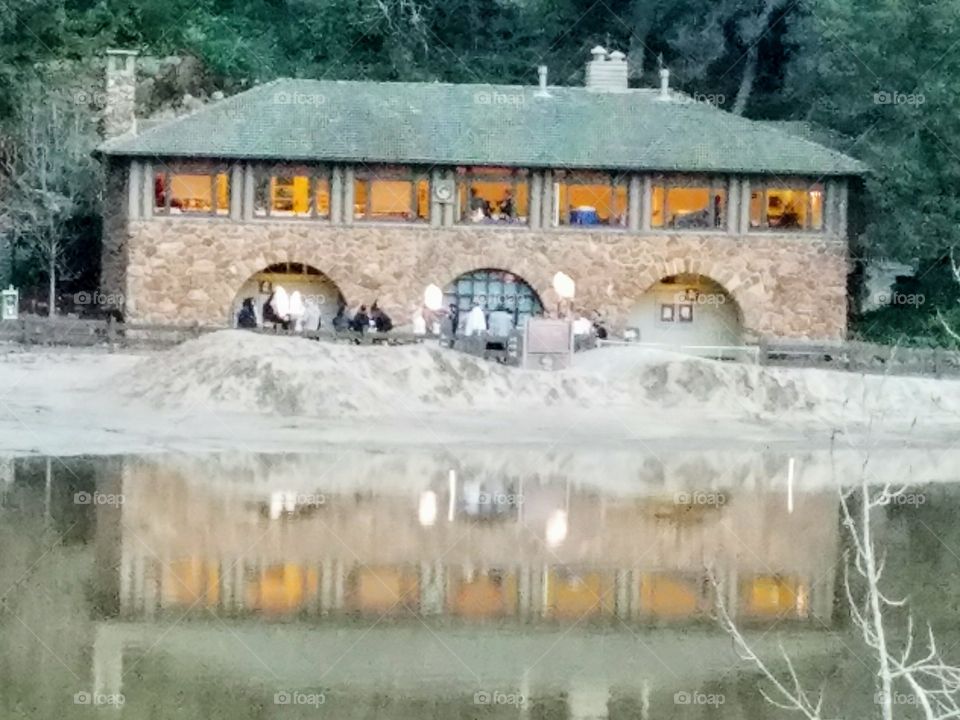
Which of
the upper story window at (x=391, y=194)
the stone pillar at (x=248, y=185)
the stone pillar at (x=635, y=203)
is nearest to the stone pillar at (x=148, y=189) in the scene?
the stone pillar at (x=248, y=185)

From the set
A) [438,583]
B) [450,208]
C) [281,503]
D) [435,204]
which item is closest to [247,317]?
[435,204]

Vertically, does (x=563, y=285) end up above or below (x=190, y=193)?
below

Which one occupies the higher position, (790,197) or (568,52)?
(568,52)

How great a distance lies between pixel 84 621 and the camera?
22.3 m

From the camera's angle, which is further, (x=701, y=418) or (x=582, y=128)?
(x=582, y=128)

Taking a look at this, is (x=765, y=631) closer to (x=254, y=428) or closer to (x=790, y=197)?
(x=254, y=428)

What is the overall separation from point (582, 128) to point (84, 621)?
3109cm

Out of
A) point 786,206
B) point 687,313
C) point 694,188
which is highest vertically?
point 694,188

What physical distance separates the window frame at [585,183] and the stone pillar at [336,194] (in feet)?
16.4

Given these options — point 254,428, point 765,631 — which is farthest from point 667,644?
point 254,428

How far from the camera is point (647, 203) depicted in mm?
50750

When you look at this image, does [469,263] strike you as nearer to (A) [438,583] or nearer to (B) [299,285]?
(B) [299,285]

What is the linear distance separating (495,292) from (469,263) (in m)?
Result: 0.97

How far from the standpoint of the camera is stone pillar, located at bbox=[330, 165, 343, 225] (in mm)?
50309
